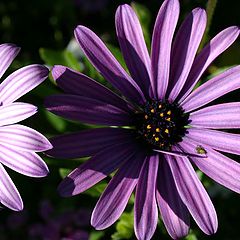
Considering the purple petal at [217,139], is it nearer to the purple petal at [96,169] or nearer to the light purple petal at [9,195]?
the purple petal at [96,169]

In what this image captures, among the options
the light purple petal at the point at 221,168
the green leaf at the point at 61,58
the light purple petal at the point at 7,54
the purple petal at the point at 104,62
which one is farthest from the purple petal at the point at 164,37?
the green leaf at the point at 61,58

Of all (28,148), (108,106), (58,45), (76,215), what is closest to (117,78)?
(108,106)

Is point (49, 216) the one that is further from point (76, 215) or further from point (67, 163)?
point (67, 163)

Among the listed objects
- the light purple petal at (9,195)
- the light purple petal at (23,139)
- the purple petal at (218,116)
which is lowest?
the light purple petal at (9,195)

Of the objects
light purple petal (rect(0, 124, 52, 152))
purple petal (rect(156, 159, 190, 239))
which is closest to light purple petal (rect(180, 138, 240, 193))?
purple petal (rect(156, 159, 190, 239))

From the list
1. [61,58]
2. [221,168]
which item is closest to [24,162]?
[221,168]

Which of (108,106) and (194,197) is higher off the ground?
(108,106)
